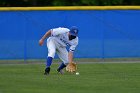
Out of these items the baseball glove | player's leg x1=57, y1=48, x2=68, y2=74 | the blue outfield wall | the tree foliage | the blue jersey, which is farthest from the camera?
the tree foliage

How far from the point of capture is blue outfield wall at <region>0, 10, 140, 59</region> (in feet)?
74.6

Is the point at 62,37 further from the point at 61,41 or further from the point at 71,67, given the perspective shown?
the point at 71,67

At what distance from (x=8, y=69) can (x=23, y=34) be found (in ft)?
15.0

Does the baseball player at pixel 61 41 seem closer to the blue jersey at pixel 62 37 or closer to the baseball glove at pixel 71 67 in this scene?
the blue jersey at pixel 62 37

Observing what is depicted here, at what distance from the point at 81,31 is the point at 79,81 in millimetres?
9110

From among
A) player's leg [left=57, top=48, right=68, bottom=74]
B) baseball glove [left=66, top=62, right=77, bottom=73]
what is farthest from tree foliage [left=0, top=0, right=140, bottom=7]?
baseball glove [left=66, top=62, right=77, bottom=73]

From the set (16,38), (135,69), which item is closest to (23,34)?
(16,38)

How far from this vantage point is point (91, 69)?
59.7ft

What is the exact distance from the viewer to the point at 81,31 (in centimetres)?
→ 2305

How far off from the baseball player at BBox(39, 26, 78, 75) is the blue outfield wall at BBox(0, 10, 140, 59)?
6.20m

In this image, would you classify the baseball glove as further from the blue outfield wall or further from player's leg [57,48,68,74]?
the blue outfield wall

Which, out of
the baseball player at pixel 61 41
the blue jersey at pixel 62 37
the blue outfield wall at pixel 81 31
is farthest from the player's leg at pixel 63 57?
the blue outfield wall at pixel 81 31

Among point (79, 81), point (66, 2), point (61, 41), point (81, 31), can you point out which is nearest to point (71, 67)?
point (61, 41)

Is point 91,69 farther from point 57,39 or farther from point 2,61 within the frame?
point 2,61
